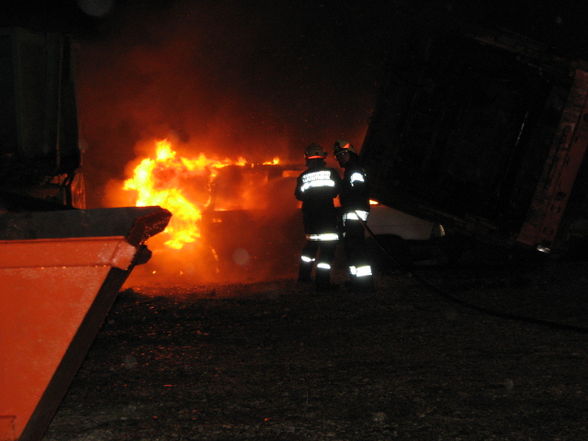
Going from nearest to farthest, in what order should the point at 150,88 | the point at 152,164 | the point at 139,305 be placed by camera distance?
the point at 139,305 < the point at 152,164 < the point at 150,88

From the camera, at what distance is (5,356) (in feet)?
6.30

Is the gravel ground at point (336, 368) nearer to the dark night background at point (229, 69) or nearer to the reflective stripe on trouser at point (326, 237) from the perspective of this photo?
the reflective stripe on trouser at point (326, 237)

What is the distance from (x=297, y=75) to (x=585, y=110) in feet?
39.0

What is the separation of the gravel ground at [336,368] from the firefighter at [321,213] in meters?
0.36

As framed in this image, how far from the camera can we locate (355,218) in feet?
17.9

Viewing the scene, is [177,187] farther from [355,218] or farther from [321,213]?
[355,218]

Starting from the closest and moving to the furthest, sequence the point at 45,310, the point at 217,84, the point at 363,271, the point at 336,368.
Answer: the point at 45,310 → the point at 336,368 → the point at 363,271 → the point at 217,84

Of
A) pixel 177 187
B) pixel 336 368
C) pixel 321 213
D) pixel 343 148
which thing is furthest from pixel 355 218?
pixel 177 187

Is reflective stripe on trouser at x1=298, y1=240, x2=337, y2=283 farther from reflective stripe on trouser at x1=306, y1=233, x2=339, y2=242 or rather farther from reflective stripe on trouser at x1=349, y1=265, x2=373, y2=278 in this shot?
reflective stripe on trouser at x1=349, y1=265, x2=373, y2=278

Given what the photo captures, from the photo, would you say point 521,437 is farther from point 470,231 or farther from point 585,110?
point 585,110

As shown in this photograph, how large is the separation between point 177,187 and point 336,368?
8199 mm

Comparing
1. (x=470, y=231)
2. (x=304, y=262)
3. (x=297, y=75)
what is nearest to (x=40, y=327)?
(x=304, y=262)

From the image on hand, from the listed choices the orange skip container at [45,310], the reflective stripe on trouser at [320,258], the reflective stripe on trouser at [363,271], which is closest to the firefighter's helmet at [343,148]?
the reflective stripe on trouser at [320,258]

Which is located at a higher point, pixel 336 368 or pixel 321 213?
pixel 321 213
